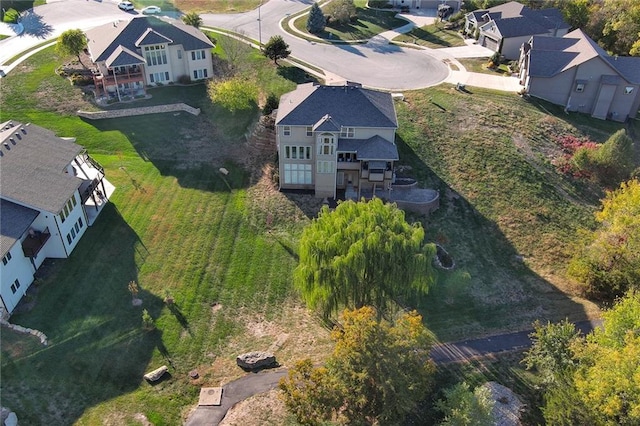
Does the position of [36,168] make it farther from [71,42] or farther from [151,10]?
[151,10]

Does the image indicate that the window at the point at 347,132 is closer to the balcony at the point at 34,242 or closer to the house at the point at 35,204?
the house at the point at 35,204

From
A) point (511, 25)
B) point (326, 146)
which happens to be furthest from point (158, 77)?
point (511, 25)

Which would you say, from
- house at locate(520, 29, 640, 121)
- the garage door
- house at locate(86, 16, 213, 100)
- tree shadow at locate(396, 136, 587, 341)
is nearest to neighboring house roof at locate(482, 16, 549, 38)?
the garage door

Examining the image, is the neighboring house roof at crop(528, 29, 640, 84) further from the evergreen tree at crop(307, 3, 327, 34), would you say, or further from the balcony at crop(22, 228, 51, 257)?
the balcony at crop(22, 228, 51, 257)

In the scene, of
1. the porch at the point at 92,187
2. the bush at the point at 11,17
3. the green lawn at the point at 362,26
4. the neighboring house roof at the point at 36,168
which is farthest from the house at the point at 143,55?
the green lawn at the point at 362,26

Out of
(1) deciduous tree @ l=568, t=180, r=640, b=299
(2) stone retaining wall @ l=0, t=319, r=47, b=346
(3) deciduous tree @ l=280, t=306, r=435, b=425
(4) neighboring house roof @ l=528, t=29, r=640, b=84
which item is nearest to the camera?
(3) deciduous tree @ l=280, t=306, r=435, b=425

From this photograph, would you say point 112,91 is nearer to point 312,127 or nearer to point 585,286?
point 312,127
